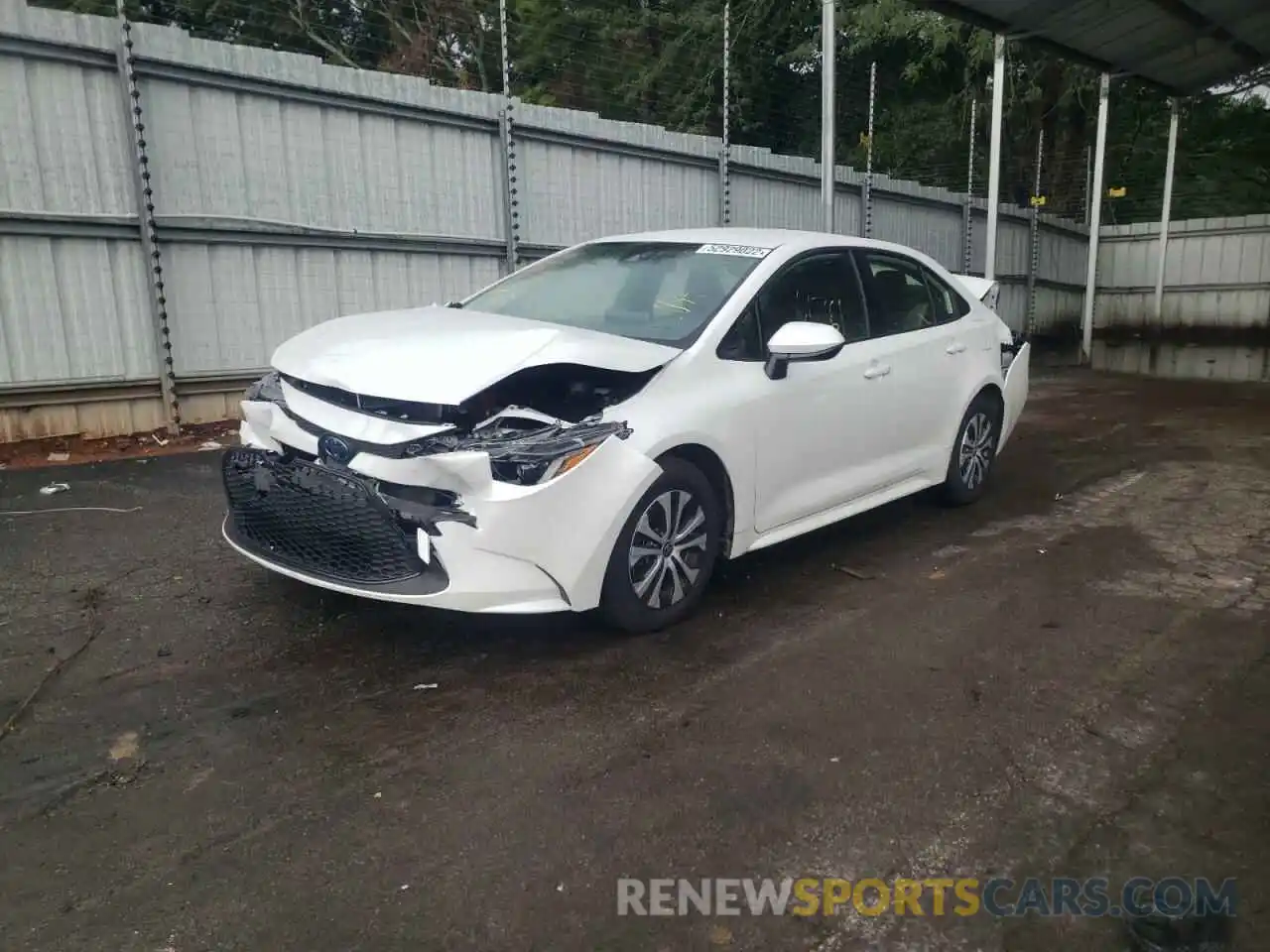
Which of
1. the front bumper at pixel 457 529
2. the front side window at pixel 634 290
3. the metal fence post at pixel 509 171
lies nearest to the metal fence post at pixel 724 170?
the metal fence post at pixel 509 171

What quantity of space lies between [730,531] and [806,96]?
48.0 feet

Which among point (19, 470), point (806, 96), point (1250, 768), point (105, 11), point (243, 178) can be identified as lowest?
point (1250, 768)

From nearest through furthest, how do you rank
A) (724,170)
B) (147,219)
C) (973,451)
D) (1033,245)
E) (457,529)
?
(457,529) < (973,451) < (147,219) < (724,170) < (1033,245)

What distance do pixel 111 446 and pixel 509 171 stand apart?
4.21 m

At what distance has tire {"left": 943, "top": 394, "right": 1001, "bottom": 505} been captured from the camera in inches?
224

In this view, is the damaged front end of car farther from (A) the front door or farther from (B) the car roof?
(B) the car roof

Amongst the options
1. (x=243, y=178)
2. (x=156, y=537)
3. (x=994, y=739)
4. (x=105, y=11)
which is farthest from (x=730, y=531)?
(x=105, y=11)

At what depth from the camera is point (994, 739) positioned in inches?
119

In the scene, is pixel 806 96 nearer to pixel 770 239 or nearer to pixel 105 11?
pixel 105 11

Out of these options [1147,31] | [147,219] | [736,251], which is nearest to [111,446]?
[147,219]

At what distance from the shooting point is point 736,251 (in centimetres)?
456

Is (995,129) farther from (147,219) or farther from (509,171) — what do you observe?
(147,219)

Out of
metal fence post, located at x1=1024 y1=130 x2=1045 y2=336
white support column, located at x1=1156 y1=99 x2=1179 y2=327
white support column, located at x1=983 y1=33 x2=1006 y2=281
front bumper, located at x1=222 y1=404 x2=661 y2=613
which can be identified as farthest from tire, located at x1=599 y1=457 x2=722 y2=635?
white support column, located at x1=1156 y1=99 x2=1179 y2=327

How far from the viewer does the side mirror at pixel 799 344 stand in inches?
157
